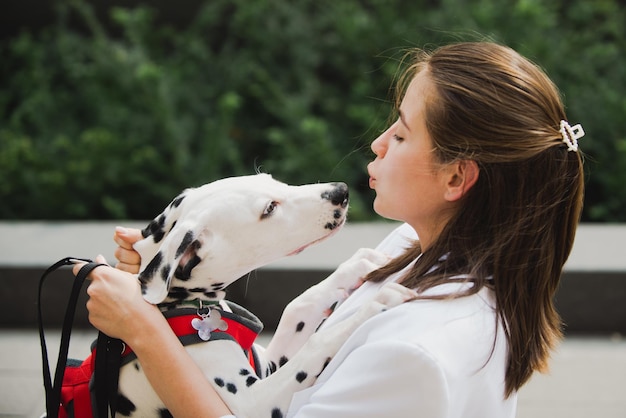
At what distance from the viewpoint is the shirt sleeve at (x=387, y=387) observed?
1.57m

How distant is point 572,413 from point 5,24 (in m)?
5.97

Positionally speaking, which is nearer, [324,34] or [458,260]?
[458,260]

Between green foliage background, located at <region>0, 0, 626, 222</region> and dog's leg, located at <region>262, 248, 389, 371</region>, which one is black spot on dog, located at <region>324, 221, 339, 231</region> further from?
green foliage background, located at <region>0, 0, 626, 222</region>

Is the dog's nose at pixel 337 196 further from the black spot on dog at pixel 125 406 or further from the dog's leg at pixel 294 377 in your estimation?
the black spot on dog at pixel 125 406

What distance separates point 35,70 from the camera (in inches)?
247

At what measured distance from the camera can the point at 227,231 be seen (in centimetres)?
213

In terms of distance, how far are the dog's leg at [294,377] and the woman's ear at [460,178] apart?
32 centimetres

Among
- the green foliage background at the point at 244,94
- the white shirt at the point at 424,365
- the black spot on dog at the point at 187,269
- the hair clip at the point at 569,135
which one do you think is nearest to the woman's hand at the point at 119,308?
the black spot on dog at the point at 187,269

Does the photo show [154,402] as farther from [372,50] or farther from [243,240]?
[372,50]

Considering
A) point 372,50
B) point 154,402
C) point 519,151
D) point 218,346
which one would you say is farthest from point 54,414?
point 372,50

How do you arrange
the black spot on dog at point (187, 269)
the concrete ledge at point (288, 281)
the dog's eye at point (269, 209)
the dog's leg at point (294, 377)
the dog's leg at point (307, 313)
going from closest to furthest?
the dog's leg at point (294, 377)
the black spot on dog at point (187, 269)
the dog's eye at point (269, 209)
the dog's leg at point (307, 313)
the concrete ledge at point (288, 281)

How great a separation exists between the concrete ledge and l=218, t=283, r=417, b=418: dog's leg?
219 centimetres

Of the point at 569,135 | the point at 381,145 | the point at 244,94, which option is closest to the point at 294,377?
the point at 381,145

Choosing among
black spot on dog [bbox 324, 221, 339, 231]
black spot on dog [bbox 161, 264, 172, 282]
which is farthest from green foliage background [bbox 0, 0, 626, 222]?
black spot on dog [bbox 161, 264, 172, 282]
